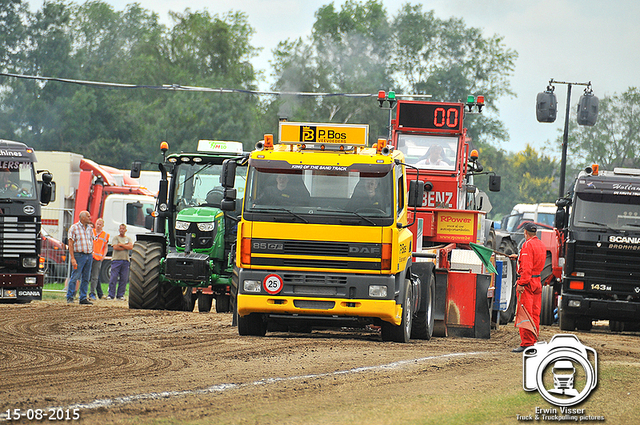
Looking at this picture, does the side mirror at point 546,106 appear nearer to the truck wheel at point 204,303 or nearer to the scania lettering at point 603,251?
the scania lettering at point 603,251

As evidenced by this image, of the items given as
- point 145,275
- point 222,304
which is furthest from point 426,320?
point 222,304

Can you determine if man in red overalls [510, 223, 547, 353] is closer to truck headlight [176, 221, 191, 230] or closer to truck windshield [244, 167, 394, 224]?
truck windshield [244, 167, 394, 224]

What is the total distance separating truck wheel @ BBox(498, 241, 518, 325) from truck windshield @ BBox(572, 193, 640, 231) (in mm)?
1512

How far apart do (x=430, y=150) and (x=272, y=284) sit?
7.89 metres

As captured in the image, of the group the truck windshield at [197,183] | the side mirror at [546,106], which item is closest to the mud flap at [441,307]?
the truck windshield at [197,183]

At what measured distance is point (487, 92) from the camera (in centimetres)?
7175

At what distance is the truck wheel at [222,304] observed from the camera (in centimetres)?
1936

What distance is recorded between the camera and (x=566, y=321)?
18672 millimetres

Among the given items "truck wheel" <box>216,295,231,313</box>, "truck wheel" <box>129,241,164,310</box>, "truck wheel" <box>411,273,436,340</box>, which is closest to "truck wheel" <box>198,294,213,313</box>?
"truck wheel" <box>216,295,231,313</box>

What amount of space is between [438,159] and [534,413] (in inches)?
459

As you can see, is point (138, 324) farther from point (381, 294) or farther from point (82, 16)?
point (82, 16)

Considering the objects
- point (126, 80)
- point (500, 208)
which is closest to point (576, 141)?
point (500, 208)

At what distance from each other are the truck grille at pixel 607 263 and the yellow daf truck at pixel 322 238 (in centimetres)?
643

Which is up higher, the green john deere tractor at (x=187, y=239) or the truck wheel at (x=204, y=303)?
the green john deere tractor at (x=187, y=239)
